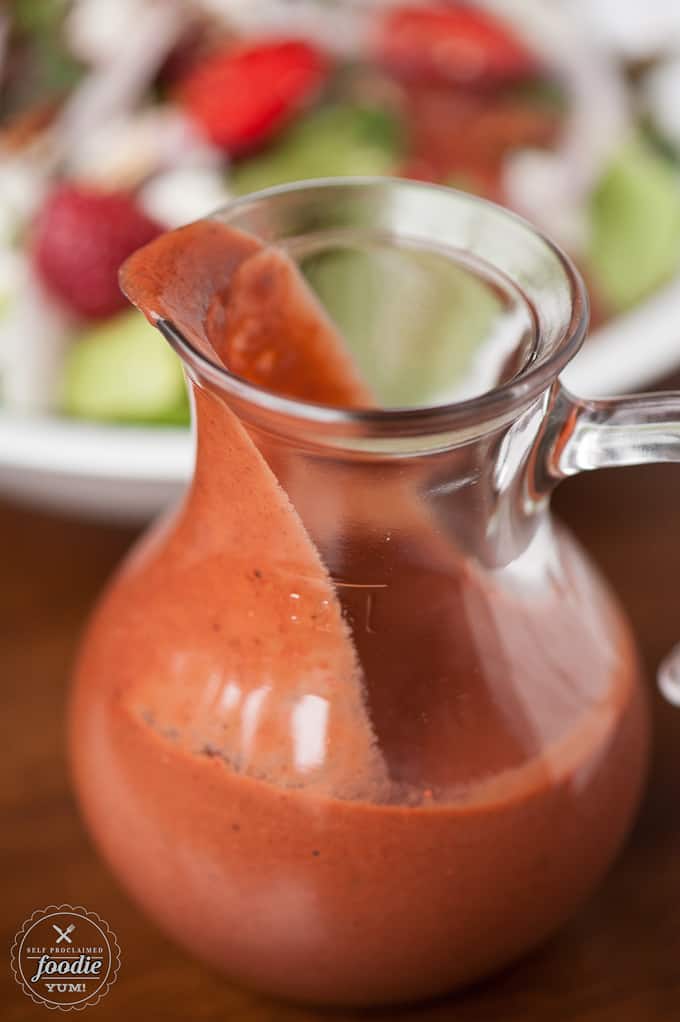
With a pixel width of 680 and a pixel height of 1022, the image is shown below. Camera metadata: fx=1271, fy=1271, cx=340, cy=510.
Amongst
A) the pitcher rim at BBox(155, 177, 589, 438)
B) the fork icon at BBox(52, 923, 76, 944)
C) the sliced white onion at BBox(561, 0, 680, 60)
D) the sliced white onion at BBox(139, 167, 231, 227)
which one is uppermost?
the pitcher rim at BBox(155, 177, 589, 438)

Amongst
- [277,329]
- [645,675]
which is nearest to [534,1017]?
[645,675]

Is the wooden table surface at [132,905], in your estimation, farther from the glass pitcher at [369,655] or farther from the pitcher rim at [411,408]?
the pitcher rim at [411,408]

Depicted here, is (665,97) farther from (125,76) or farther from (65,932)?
(65,932)

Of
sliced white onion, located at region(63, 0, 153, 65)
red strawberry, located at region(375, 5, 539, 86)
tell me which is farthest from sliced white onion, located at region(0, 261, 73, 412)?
red strawberry, located at region(375, 5, 539, 86)

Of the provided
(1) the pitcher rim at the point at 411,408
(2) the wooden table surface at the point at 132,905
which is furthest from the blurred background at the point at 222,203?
(1) the pitcher rim at the point at 411,408

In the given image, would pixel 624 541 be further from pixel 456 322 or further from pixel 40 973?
pixel 40 973

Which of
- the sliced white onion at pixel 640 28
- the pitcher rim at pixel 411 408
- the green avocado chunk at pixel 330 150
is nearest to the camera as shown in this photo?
the pitcher rim at pixel 411 408

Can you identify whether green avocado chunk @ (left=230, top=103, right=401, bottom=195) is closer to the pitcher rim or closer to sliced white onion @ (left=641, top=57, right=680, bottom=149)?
sliced white onion @ (left=641, top=57, right=680, bottom=149)
